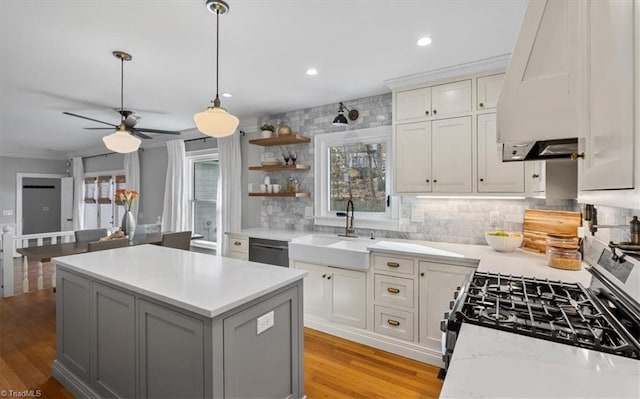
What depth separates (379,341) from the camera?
271 centimetres


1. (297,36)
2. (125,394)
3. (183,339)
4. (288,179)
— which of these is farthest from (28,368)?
(297,36)

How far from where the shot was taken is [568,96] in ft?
3.28

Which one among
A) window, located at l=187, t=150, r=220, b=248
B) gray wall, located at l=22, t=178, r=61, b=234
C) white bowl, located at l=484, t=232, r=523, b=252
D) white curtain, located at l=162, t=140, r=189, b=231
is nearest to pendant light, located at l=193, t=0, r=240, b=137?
white bowl, located at l=484, t=232, r=523, b=252

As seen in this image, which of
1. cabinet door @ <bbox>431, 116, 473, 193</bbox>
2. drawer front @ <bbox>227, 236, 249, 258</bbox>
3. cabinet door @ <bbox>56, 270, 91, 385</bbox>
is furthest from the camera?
drawer front @ <bbox>227, 236, 249, 258</bbox>

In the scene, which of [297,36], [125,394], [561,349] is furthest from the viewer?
[297,36]

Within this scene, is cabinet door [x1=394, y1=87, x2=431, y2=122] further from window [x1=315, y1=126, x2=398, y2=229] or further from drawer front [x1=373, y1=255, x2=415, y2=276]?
drawer front [x1=373, y1=255, x2=415, y2=276]

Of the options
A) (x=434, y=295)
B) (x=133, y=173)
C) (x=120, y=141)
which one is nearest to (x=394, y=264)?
(x=434, y=295)

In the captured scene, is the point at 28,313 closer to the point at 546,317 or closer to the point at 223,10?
the point at 223,10

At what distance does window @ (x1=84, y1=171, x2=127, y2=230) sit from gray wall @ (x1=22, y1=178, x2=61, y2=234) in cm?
122

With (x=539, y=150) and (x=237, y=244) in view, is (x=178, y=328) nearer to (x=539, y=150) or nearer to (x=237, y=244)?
(x=539, y=150)

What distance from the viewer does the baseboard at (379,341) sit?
2494 millimetres

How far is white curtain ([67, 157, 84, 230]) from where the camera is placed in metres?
7.43

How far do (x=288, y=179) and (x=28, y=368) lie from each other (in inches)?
120

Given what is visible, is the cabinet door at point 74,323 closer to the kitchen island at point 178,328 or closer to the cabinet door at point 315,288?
the kitchen island at point 178,328
